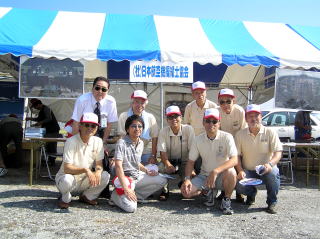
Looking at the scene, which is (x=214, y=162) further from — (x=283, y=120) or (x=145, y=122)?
(x=283, y=120)

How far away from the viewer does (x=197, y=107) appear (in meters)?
4.55

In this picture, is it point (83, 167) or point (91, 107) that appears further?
point (91, 107)

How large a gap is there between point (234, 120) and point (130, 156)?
1.46 meters

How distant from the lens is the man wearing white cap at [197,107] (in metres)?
4.39

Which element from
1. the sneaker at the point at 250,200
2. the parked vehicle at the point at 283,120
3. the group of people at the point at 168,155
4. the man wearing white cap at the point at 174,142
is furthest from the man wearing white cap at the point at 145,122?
the parked vehicle at the point at 283,120

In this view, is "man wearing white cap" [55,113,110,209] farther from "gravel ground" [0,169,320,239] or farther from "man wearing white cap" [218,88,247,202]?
"man wearing white cap" [218,88,247,202]

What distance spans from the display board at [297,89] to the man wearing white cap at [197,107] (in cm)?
169

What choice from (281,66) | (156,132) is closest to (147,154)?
(156,132)

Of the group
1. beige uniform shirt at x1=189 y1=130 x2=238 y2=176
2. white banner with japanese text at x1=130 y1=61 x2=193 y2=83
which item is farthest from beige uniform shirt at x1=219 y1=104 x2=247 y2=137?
white banner with japanese text at x1=130 y1=61 x2=193 y2=83

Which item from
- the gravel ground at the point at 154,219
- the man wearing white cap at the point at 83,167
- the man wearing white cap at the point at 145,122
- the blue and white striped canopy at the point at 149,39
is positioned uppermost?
the blue and white striped canopy at the point at 149,39

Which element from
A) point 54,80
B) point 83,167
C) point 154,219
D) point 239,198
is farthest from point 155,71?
point 154,219

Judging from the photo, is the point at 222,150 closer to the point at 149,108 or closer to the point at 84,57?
the point at 84,57

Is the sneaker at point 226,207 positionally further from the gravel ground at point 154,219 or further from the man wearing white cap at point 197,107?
the man wearing white cap at point 197,107

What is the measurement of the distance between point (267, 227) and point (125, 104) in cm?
947
